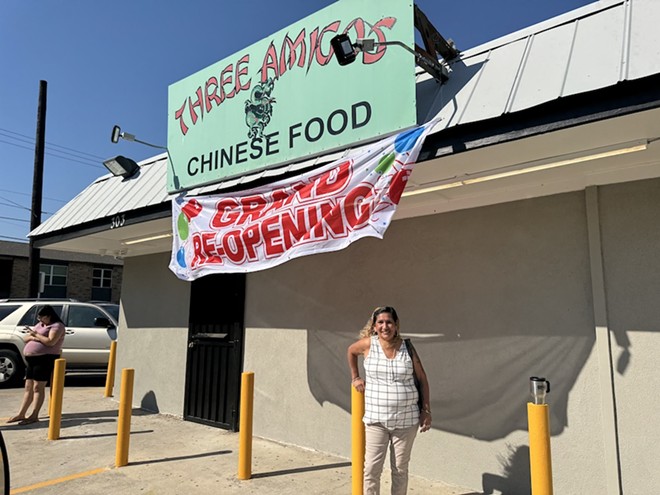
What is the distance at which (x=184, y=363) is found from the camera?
7676 millimetres

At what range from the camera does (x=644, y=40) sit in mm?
2967

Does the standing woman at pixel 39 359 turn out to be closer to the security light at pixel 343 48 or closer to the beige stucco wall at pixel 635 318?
the security light at pixel 343 48

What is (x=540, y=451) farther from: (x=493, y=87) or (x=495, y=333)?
(x=493, y=87)

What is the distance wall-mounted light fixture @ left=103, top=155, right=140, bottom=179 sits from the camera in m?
7.43

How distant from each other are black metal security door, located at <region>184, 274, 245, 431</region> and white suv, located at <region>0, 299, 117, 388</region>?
5.08 m

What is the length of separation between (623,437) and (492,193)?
2.31m

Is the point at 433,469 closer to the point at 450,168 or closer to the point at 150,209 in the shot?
the point at 450,168

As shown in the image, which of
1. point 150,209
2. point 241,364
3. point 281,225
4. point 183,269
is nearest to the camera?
point 281,225

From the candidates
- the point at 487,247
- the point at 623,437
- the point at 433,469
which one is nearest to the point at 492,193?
the point at 487,247

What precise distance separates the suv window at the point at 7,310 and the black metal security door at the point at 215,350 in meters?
6.41

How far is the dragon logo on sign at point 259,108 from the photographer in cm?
507

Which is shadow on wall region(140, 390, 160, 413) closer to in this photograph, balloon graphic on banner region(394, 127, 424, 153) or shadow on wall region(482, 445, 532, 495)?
shadow on wall region(482, 445, 532, 495)

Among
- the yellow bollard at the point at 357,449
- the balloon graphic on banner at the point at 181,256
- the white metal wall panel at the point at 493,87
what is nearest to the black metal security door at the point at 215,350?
the balloon graphic on banner at the point at 181,256

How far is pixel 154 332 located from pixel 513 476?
6188 mm
